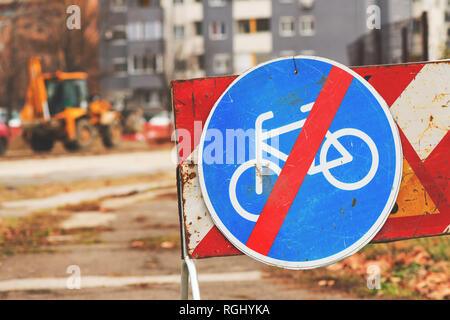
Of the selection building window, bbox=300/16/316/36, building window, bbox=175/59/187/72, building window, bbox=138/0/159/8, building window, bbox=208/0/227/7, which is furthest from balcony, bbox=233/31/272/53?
building window, bbox=175/59/187/72

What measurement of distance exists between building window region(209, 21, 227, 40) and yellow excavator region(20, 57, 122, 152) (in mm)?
38230

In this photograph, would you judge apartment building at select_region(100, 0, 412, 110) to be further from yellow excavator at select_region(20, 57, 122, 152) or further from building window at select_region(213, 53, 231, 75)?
yellow excavator at select_region(20, 57, 122, 152)

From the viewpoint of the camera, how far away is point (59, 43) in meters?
49.0

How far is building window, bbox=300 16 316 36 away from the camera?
62375mm

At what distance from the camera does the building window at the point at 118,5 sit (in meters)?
69.8

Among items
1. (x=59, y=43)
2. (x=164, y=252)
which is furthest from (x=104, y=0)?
(x=164, y=252)

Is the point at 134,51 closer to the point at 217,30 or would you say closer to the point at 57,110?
the point at 217,30

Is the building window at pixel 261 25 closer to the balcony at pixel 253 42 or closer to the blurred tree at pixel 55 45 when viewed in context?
the balcony at pixel 253 42

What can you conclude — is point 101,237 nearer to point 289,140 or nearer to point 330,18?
point 289,140

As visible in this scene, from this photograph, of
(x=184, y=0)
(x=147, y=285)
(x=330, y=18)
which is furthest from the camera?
(x=184, y=0)

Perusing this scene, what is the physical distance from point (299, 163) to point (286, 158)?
5 centimetres

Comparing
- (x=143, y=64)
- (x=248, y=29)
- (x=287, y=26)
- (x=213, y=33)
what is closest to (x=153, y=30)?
(x=143, y=64)

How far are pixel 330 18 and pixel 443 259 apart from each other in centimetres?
5645

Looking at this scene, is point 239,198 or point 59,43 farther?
point 59,43
